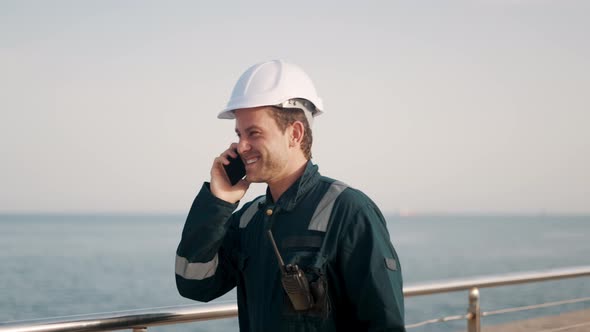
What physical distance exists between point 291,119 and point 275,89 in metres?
0.09

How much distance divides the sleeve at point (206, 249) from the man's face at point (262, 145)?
0.46ft

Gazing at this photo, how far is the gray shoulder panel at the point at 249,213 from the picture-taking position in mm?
2283

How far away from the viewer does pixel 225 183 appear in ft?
7.19

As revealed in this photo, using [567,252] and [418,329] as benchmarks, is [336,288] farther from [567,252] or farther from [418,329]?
[567,252]

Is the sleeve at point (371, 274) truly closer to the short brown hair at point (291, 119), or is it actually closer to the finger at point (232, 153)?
the short brown hair at point (291, 119)

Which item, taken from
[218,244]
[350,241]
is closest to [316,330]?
[350,241]

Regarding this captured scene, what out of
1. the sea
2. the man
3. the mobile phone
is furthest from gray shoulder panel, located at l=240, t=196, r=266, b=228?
the sea

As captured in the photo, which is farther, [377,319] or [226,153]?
[226,153]

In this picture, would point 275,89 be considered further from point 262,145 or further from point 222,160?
point 222,160

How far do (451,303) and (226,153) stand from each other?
33.2 metres

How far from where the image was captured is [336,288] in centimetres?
198

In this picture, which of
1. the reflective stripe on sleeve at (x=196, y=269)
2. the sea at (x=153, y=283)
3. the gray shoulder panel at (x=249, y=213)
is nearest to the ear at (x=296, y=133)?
the gray shoulder panel at (x=249, y=213)

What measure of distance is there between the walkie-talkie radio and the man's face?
255 mm

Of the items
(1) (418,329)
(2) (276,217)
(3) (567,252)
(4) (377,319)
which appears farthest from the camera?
(3) (567,252)
